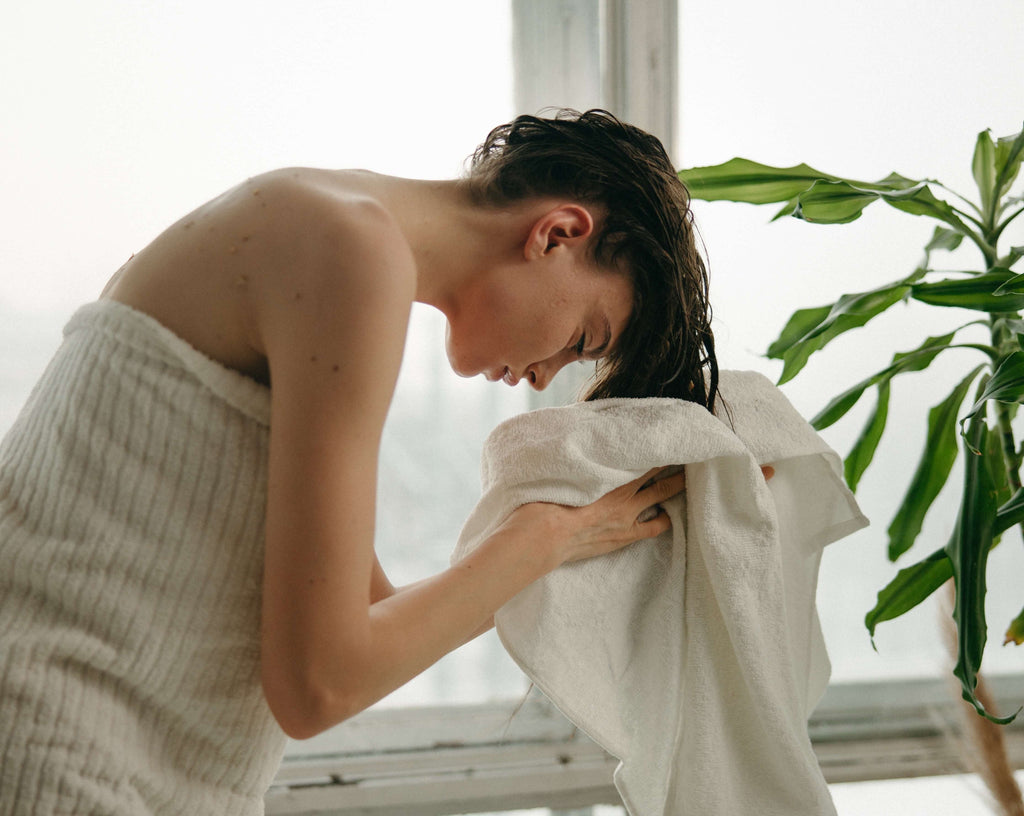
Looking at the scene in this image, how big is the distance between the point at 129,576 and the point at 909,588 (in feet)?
2.73

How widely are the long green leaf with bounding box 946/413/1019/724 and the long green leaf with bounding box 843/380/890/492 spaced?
15 cm

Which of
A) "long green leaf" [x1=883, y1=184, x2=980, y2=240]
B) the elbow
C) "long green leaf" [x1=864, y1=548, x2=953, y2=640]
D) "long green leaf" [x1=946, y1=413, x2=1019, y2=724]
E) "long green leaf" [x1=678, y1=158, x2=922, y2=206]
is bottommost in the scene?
"long green leaf" [x1=864, y1=548, x2=953, y2=640]

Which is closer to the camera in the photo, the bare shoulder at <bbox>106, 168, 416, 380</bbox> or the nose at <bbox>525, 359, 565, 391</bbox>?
the bare shoulder at <bbox>106, 168, 416, 380</bbox>

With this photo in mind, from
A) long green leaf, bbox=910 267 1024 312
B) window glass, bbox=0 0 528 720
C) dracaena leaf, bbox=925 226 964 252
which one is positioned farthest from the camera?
window glass, bbox=0 0 528 720

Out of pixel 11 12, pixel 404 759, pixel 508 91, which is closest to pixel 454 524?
pixel 404 759

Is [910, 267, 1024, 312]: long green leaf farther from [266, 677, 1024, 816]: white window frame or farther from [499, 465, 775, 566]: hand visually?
[266, 677, 1024, 816]: white window frame

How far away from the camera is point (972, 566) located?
2.99 ft

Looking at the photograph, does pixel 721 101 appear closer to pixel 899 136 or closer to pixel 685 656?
pixel 899 136

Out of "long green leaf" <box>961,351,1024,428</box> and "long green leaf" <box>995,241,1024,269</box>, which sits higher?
"long green leaf" <box>995,241,1024,269</box>

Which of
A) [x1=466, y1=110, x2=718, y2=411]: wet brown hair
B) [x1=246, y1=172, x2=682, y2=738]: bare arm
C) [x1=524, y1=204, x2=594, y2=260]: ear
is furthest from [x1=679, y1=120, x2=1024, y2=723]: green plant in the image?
[x1=246, y1=172, x2=682, y2=738]: bare arm

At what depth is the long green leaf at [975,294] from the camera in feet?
2.95

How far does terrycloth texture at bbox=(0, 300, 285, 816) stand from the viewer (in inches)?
23.7

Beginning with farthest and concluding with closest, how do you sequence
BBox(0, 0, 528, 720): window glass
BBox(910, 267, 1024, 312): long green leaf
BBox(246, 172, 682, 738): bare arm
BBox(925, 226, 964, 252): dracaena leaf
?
BBox(0, 0, 528, 720): window glass, BBox(925, 226, 964, 252): dracaena leaf, BBox(910, 267, 1024, 312): long green leaf, BBox(246, 172, 682, 738): bare arm

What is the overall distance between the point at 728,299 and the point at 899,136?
1.25 ft
